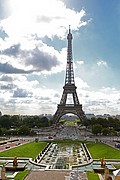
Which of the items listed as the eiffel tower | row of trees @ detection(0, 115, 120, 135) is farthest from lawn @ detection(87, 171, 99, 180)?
the eiffel tower

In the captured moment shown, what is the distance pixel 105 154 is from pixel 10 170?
47.6ft

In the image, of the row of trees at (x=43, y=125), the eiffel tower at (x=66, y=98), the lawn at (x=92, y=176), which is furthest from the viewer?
the eiffel tower at (x=66, y=98)

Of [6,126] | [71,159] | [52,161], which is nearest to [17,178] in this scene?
[52,161]

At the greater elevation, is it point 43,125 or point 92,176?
point 43,125

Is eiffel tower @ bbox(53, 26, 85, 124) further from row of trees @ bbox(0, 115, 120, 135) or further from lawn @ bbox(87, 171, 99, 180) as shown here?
lawn @ bbox(87, 171, 99, 180)

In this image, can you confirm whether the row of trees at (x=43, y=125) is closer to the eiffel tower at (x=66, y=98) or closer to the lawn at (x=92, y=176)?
the eiffel tower at (x=66, y=98)

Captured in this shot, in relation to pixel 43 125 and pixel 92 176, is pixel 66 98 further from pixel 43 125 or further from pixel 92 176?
pixel 92 176

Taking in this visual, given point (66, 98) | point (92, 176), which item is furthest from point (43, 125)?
point (92, 176)

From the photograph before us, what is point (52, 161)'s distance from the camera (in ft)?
114

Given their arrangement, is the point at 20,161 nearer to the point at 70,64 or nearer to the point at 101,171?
the point at 101,171

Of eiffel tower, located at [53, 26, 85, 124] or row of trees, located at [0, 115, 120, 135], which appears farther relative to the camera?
eiffel tower, located at [53, 26, 85, 124]

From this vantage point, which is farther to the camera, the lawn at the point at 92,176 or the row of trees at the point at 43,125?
the row of trees at the point at 43,125

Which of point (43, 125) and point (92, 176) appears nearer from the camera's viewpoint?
point (92, 176)

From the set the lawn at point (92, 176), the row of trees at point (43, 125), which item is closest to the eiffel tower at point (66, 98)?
the row of trees at point (43, 125)
